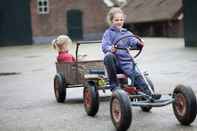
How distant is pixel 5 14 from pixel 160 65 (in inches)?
1373

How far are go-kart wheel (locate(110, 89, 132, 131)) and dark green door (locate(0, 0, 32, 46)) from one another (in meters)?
47.2

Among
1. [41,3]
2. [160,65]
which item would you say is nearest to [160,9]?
[41,3]

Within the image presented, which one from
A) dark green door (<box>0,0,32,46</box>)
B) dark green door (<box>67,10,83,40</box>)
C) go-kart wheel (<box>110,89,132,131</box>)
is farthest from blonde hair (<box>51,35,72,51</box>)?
dark green door (<box>67,10,83,40</box>)

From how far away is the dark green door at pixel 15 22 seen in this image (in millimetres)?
54906

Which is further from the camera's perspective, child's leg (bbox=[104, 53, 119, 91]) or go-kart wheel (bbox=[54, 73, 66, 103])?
go-kart wheel (bbox=[54, 73, 66, 103])

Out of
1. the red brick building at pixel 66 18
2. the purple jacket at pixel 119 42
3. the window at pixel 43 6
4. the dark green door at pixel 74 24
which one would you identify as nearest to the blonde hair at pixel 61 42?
the purple jacket at pixel 119 42

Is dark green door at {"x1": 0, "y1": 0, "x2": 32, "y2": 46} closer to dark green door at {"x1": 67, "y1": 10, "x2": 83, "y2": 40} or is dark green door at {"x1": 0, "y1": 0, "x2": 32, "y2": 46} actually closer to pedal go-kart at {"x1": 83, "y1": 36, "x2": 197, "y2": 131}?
dark green door at {"x1": 67, "y1": 10, "x2": 83, "y2": 40}

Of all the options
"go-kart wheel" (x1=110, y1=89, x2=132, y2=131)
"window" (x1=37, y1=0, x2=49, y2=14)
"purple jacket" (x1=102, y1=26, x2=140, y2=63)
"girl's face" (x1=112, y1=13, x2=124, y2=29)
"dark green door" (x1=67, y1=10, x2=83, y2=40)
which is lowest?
"go-kart wheel" (x1=110, y1=89, x2=132, y2=131)

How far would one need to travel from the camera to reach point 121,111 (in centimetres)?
798

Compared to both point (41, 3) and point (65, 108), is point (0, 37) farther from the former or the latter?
point (65, 108)

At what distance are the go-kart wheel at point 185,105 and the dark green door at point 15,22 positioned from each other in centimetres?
4716

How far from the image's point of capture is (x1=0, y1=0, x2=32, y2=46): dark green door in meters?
54.9

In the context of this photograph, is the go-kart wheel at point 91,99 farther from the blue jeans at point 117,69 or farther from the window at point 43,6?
the window at point 43,6

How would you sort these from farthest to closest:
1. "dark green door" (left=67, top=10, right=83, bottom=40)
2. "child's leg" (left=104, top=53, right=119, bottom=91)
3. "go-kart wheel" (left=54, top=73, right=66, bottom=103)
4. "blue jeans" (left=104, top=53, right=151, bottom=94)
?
"dark green door" (left=67, top=10, right=83, bottom=40) < "go-kart wheel" (left=54, top=73, right=66, bottom=103) < "child's leg" (left=104, top=53, right=119, bottom=91) < "blue jeans" (left=104, top=53, right=151, bottom=94)
